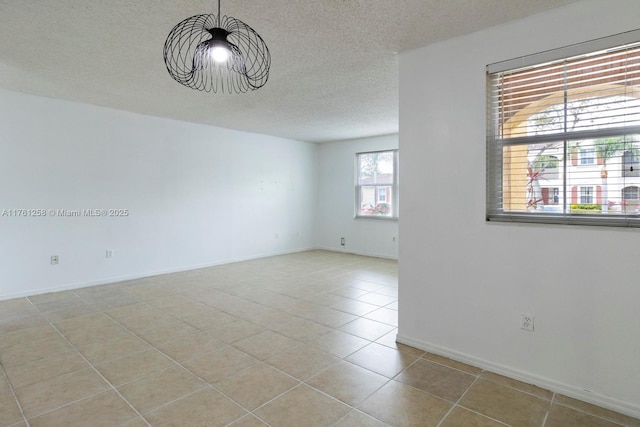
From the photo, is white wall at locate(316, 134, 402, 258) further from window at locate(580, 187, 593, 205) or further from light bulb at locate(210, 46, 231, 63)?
light bulb at locate(210, 46, 231, 63)

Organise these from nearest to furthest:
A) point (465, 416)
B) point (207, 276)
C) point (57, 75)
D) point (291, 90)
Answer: point (465, 416) → point (57, 75) → point (291, 90) → point (207, 276)

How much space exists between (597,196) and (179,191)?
531 cm

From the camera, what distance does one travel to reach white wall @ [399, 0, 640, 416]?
2020 millimetres

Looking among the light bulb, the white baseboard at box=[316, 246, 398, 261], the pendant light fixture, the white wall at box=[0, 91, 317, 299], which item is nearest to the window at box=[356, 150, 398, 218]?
the white baseboard at box=[316, 246, 398, 261]

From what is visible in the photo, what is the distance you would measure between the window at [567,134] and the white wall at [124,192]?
470cm

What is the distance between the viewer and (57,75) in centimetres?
350

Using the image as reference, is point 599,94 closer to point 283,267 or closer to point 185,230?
point 283,267

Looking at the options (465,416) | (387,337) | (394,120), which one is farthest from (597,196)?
(394,120)

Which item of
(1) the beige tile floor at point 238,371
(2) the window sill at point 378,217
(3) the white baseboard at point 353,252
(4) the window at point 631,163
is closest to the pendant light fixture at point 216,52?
(1) the beige tile floor at point 238,371

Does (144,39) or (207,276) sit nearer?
(144,39)

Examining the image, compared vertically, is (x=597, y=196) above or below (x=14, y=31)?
below

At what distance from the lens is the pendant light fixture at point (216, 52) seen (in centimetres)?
167

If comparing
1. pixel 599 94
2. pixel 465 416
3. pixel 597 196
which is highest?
pixel 599 94

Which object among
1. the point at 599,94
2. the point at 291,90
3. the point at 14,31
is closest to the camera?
the point at 599,94
